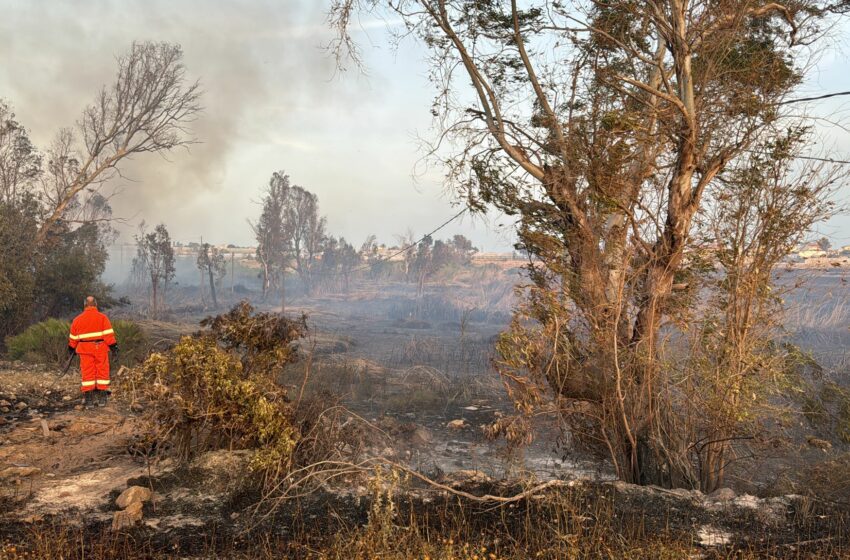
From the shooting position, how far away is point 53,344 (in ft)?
43.6

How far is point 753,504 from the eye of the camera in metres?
5.85

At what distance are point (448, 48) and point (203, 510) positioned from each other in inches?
273

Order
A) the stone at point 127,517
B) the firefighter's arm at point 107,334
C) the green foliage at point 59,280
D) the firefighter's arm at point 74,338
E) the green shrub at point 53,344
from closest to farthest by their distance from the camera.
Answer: the stone at point 127,517 → the firefighter's arm at point 74,338 → the firefighter's arm at point 107,334 → the green shrub at point 53,344 → the green foliage at point 59,280

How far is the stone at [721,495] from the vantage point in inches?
235

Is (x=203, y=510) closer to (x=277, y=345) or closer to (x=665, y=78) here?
(x=277, y=345)

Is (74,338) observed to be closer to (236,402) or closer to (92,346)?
(92,346)

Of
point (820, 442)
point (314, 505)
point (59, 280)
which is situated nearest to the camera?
point (314, 505)

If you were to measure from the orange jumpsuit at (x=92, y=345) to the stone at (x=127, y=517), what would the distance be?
15.1 feet

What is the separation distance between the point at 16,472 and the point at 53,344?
27.3 feet

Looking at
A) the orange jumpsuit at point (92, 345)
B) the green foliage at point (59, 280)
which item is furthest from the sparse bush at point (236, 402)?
the green foliage at point (59, 280)

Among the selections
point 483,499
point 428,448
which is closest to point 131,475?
point 483,499

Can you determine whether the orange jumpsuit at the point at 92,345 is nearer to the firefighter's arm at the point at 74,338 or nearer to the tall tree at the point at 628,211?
the firefighter's arm at the point at 74,338

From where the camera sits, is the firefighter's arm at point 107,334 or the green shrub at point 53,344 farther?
the green shrub at point 53,344

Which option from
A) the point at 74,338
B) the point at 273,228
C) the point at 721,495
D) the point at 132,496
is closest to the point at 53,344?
the point at 74,338
